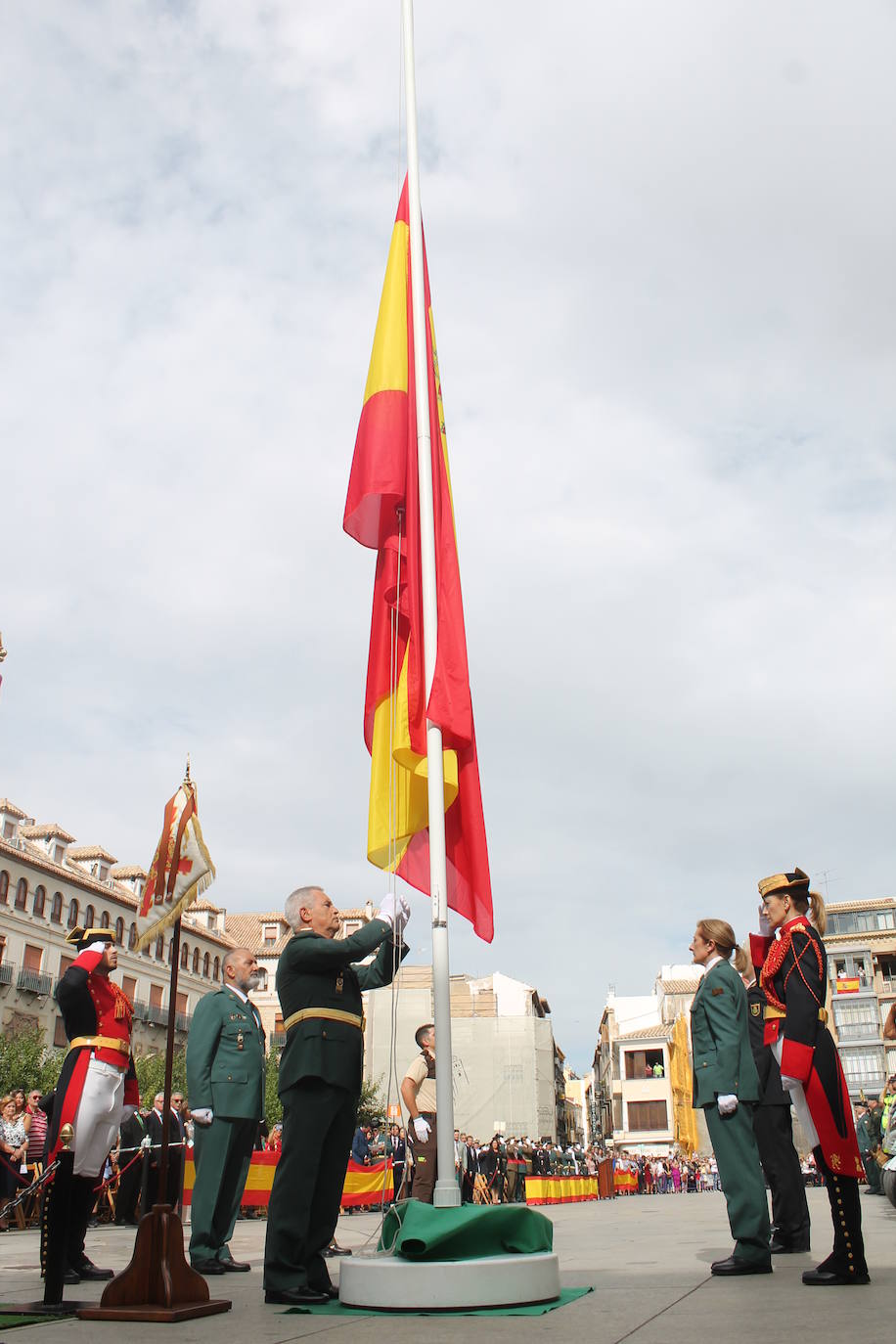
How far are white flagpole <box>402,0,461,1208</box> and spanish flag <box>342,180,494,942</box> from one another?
4.7 inches

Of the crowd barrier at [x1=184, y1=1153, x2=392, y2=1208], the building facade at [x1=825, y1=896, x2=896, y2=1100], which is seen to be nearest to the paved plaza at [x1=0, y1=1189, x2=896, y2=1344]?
the crowd barrier at [x1=184, y1=1153, x2=392, y2=1208]

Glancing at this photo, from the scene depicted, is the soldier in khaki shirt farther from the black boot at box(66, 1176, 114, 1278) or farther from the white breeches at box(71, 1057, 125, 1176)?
the white breeches at box(71, 1057, 125, 1176)

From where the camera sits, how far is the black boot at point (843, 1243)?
4.84m

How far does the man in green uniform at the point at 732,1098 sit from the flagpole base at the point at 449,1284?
5.14ft

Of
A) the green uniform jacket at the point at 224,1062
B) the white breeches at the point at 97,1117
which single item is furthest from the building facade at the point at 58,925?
the white breeches at the point at 97,1117

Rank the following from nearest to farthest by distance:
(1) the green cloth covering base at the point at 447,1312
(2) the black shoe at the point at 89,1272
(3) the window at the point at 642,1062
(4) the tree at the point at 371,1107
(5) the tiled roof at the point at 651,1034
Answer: (1) the green cloth covering base at the point at 447,1312 < (2) the black shoe at the point at 89,1272 < (4) the tree at the point at 371,1107 < (5) the tiled roof at the point at 651,1034 < (3) the window at the point at 642,1062

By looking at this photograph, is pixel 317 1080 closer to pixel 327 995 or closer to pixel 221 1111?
pixel 327 995

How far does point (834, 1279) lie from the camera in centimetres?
485

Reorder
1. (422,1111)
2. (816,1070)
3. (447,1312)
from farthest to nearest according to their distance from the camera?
1. (422,1111)
2. (816,1070)
3. (447,1312)

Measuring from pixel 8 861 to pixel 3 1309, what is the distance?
41749 mm

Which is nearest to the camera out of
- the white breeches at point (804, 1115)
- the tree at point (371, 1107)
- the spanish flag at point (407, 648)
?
the white breeches at point (804, 1115)

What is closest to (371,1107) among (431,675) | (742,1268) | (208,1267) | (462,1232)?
(208,1267)

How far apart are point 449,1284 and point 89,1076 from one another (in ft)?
7.68

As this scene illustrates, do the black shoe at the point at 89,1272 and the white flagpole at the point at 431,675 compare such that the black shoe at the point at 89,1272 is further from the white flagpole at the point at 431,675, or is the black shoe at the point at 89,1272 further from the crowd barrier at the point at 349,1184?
the crowd barrier at the point at 349,1184
